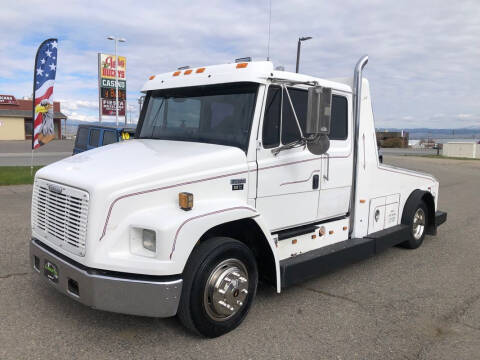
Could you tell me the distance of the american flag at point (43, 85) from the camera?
12336 millimetres

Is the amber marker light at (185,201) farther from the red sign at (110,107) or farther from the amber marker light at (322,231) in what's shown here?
the red sign at (110,107)

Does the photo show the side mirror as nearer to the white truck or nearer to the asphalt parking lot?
the white truck

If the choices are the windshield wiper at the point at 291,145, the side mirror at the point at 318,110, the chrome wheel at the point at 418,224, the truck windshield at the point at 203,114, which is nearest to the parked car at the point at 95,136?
the truck windshield at the point at 203,114

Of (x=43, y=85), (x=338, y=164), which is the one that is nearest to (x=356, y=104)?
(x=338, y=164)

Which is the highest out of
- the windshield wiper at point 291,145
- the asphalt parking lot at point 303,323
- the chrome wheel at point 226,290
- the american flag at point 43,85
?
the american flag at point 43,85

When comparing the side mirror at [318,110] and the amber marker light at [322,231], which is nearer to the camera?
the side mirror at [318,110]

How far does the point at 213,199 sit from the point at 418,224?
13.9 ft

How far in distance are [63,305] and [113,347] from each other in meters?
1.01

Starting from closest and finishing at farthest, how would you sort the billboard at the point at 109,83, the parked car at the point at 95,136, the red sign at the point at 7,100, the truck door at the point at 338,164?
the truck door at the point at 338,164, the parked car at the point at 95,136, the billboard at the point at 109,83, the red sign at the point at 7,100

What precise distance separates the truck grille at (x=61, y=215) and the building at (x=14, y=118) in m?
47.9

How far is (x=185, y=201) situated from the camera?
3.29 m

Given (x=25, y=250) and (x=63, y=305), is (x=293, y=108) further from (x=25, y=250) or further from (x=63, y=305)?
(x=25, y=250)

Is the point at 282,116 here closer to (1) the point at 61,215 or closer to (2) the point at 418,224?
(1) the point at 61,215

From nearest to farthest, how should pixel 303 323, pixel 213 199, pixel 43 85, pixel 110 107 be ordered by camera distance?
pixel 213 199 < pixel 303 323 < pixel 43 85 < pixel 110 107
